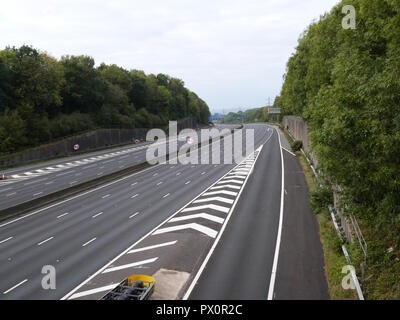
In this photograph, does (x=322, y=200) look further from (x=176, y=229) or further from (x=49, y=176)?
(x=49, y=176)

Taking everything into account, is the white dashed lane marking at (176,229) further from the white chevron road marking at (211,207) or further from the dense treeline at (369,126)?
the dense treeline at (369,126)

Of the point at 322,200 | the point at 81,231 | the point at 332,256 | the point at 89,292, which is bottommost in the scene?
the point at 89,292

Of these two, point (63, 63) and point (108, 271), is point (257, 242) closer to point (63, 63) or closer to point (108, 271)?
point (108, 271)

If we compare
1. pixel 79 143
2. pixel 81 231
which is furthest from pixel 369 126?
pixel 79 143

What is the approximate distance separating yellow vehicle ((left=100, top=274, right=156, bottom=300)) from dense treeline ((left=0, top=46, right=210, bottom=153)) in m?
44.2

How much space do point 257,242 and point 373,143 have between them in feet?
28.7

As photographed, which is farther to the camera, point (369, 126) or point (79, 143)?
point (79, 143)

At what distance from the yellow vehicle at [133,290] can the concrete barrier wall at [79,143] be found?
137ft

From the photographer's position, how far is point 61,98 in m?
62.8

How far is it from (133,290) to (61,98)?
59.3 meters

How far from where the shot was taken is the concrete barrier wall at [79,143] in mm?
48325

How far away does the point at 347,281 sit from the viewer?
12258mm

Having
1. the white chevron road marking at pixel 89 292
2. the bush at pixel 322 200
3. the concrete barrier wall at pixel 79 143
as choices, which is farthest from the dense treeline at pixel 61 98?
the bush at pixel 322 200
